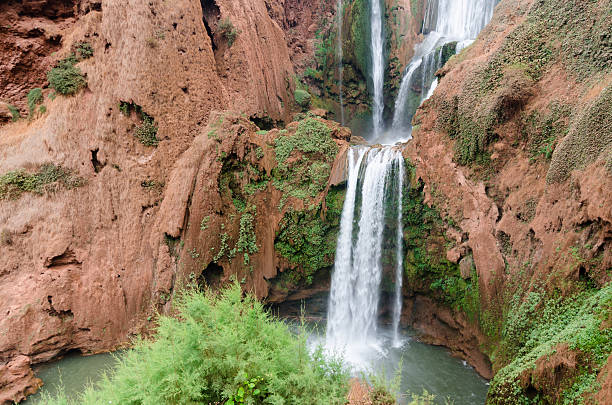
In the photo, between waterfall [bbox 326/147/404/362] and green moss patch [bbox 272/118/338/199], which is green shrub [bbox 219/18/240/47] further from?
waterfall [bbox 326/147/404/362]

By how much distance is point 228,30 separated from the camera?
1370 centimetres

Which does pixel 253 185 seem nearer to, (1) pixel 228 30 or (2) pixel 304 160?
(2) pixel 304 160

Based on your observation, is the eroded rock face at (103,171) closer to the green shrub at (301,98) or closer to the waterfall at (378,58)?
the green shrub at (301,98)

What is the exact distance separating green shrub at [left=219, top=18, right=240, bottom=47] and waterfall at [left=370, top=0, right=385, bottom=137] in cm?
A: 954

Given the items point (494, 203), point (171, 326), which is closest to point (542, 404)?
point (494, 203)

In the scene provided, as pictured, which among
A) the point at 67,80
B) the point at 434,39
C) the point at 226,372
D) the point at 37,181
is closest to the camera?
the point at 226,372

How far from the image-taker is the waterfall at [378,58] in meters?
19.5

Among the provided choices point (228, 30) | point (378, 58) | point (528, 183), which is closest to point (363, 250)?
point (528, 183)

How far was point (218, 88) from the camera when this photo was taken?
494 inches

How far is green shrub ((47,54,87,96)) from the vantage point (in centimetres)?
1051

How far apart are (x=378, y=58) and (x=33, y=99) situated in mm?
17607

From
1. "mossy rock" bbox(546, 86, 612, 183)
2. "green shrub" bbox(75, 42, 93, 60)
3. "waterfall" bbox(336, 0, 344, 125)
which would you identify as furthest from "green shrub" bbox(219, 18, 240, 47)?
"mossy rock" bbox(546, 86, 612, 183)

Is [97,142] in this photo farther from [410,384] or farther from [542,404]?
[542,404]

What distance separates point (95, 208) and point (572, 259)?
507 inches
